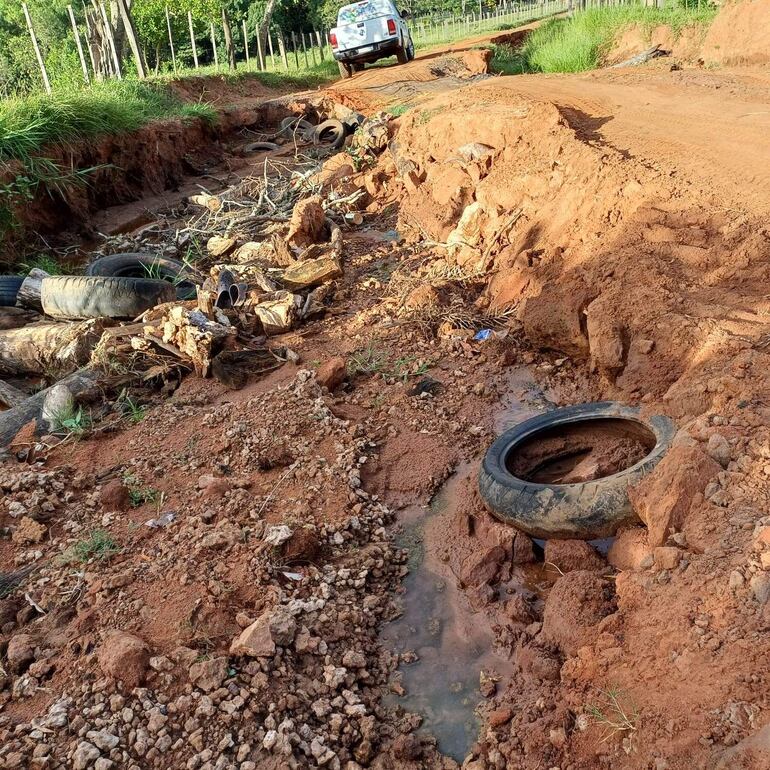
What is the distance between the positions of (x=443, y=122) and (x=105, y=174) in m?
5.75

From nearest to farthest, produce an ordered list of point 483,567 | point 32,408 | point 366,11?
point 483,567 → point 32,408 → point 366,11

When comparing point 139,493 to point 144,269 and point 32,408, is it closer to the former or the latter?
point 32,408

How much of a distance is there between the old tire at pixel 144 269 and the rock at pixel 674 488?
19.7ft

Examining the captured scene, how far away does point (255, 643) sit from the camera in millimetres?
3092

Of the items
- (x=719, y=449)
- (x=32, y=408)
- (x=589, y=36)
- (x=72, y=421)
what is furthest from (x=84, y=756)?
(x=589, y=36)

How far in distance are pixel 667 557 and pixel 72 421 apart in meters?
4.61

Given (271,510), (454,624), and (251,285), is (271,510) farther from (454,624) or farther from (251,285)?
(251,285)

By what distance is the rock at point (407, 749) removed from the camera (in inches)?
110

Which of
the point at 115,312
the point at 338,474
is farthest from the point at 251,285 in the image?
the point at 338,474

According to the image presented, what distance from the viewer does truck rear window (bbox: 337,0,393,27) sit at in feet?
59.7

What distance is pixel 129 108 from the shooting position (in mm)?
12492

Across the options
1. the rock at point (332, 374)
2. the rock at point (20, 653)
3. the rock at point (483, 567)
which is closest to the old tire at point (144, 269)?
the rock at point (332, 374)

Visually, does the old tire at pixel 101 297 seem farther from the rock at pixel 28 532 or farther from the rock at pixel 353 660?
the rock at pixel 353 660

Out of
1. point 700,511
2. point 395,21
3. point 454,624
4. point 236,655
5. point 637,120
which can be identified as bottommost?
point 454,624
